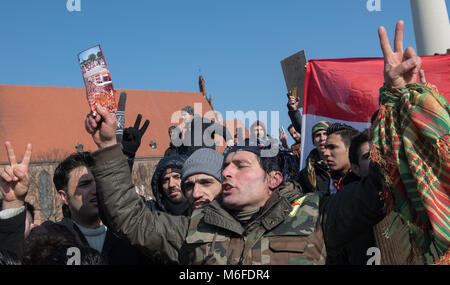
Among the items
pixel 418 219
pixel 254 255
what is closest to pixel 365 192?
pixel 418 219

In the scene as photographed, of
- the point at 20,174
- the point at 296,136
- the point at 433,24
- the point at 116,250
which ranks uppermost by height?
the point at 433,24

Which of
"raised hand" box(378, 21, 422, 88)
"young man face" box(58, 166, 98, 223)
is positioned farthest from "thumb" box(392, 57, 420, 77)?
"young man face" box(58, 166, 98, 223)

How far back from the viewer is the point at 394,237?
2709 millimetres

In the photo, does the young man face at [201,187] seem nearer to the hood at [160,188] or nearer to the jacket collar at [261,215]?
the hood at [160,188]

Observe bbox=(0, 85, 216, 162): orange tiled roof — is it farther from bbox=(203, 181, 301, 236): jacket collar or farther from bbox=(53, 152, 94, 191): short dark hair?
bbox=(203, 181, 301, 236): jacket collar

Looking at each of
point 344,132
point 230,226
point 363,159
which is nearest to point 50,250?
point 230,226

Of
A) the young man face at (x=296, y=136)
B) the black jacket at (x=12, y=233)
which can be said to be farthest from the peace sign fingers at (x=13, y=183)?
the young man face at (x=296, y=136)

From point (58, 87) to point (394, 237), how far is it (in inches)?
1879

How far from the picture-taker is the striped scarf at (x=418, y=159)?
203 centimetres

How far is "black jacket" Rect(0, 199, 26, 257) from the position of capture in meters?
2.94

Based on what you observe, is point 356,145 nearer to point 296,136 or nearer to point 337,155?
point 337,155

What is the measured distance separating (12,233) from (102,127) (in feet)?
3.23

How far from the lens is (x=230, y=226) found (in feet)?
8.51
